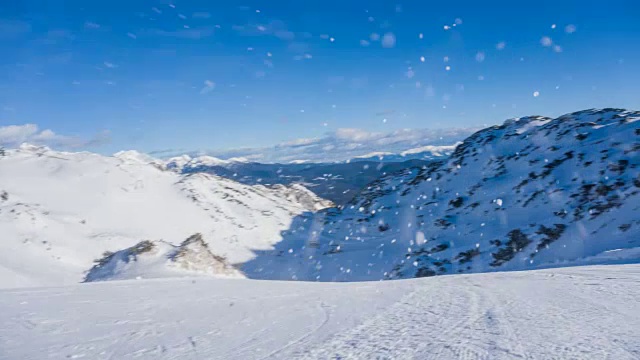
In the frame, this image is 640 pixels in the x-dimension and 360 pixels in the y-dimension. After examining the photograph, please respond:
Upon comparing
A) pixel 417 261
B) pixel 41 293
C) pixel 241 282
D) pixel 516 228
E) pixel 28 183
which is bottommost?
pixel 417 261

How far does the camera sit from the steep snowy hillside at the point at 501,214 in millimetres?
34156

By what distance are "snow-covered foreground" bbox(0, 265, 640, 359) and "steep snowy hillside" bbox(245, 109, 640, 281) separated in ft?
28.9

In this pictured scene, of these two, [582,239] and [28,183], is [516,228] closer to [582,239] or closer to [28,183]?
[582,239]

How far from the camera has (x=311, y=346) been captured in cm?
397

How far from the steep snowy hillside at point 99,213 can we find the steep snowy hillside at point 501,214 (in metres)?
13.1

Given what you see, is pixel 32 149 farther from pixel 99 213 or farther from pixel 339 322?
pixel 339 322

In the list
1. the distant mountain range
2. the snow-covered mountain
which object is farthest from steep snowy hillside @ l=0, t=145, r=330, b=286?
the snow-covered mountain

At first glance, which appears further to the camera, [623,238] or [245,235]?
[245,235]

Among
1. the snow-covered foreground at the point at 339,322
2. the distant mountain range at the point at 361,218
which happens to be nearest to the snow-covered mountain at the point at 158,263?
the distant mountain range at the point at 361,218

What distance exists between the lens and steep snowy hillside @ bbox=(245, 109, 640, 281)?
34.2 metres

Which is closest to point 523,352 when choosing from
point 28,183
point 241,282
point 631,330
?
point 631,330

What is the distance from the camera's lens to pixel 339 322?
16.1 feet

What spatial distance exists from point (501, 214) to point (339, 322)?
163 feet

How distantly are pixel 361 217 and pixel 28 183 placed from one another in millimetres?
63084
